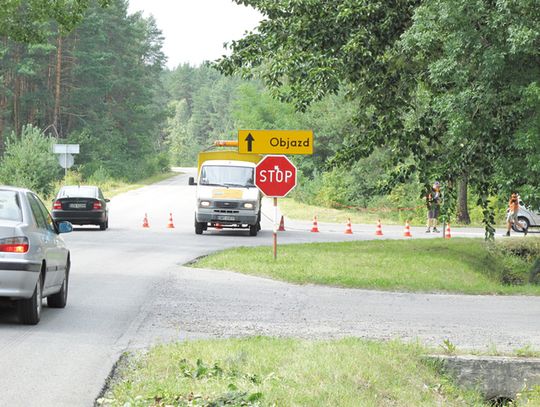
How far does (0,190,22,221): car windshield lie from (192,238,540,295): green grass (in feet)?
23.5

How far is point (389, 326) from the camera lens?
12258mm

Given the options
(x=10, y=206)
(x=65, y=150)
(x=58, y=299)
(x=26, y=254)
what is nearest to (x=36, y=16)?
(x=58, y=299)

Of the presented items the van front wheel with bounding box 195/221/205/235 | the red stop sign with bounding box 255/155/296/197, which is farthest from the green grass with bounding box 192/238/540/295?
the van front wheel with bounding box 195/221/205/235

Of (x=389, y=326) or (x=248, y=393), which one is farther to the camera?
(x=389, y=326)

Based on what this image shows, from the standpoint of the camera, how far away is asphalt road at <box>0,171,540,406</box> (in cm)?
867

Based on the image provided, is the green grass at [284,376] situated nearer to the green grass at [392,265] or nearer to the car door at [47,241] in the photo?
the car door at [47,241]

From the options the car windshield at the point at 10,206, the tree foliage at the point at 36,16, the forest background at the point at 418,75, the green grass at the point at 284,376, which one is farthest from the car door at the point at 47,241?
the tree foliage at the point at 36,16

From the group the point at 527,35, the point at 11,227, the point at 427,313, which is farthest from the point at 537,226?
the point at 11,227

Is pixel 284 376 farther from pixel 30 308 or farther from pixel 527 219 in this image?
pixel 527 219

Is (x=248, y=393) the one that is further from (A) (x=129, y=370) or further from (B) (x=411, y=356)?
(B) (x=411, y=356)

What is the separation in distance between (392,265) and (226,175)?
13.5m

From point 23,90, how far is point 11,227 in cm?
7143

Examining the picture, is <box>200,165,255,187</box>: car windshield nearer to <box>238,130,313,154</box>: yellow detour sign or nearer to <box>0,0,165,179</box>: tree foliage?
<box>238,130,313,154</box>: yellow detour sign

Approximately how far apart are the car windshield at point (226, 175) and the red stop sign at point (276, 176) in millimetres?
11438
